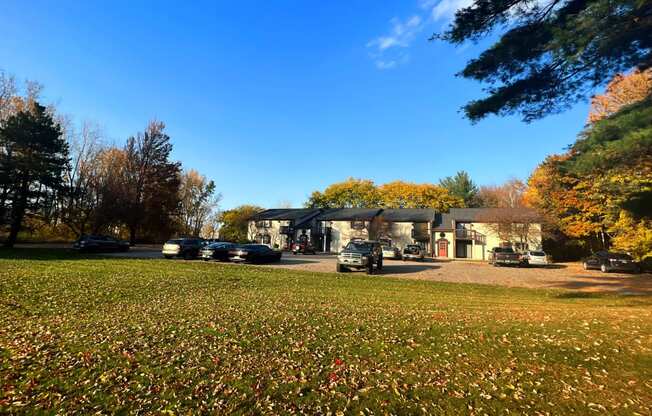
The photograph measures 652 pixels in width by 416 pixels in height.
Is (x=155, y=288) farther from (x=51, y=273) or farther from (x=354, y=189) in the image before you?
(x=354, y=189)

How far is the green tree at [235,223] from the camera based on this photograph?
2430 inches

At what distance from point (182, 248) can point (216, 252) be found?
96.1 inches

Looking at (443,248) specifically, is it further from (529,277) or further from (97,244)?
(97,244)

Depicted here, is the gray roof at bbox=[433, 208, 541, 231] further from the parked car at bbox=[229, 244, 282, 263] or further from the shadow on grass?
the shadow on grass

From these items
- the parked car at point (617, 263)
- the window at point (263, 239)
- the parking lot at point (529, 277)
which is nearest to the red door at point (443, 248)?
the parked car at point (617, 263)

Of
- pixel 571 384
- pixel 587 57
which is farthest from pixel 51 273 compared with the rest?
pixel 587 57

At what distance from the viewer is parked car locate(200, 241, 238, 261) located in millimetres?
26031

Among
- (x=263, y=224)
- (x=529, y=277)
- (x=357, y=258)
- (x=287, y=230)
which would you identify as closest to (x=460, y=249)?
(x=287, y=230)

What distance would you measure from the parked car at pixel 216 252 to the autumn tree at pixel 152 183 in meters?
20.6

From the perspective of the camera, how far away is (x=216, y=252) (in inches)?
1051

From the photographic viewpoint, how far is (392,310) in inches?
370

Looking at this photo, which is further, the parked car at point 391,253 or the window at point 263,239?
the window at point 263,239

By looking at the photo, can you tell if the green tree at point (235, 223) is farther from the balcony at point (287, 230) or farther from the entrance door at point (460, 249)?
the entrance door at point (460, 249)

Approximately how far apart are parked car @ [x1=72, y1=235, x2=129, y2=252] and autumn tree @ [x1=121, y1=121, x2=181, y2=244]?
11913mm
